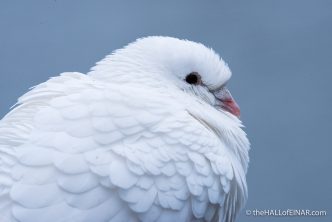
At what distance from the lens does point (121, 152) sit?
1.45 m

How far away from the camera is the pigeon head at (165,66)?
6.07 ft

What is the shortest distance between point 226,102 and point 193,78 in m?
0.20

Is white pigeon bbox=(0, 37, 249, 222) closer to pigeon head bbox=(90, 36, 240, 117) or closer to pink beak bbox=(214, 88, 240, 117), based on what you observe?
pigeon head bbox=(90, 36, 240, 117)

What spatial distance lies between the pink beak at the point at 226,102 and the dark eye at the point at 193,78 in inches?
4.9

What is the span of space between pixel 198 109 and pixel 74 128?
0.48 metres

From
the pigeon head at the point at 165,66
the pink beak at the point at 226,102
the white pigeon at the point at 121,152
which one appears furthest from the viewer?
the pink beak at the point at 226,102

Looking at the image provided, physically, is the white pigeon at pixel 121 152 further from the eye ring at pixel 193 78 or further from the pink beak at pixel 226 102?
the pink beak at pixel 226 102

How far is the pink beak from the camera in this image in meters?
2.04

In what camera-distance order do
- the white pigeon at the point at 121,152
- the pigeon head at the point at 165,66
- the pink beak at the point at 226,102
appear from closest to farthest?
the white pigeon at the point at 121,152 → the pigeon head at the point at 165,66 → the pink beak at the point at 226,102

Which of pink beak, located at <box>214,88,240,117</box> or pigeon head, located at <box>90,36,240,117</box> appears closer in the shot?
pigeon head, located at <box>90,36,240,117</box>

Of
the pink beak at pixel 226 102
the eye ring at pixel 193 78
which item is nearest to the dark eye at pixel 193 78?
the eye ring at pixel 193 78

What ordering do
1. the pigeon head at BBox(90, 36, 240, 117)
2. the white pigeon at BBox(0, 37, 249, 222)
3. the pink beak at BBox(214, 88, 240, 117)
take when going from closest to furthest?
the white pigeon at BBox(0, 37, 249, 222) < the pigeon head at BBox(90, 36, 240, 117) < the pink beak at BBox(214, 88, 240, 117)

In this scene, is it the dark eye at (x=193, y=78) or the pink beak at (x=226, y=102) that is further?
the pink beak at (x=226, y=102)

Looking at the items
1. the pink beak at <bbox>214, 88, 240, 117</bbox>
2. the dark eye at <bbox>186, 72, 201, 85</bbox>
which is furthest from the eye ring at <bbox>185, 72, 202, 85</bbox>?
the pink beak at <bbox>214, 88, 240, 117</bbox>
